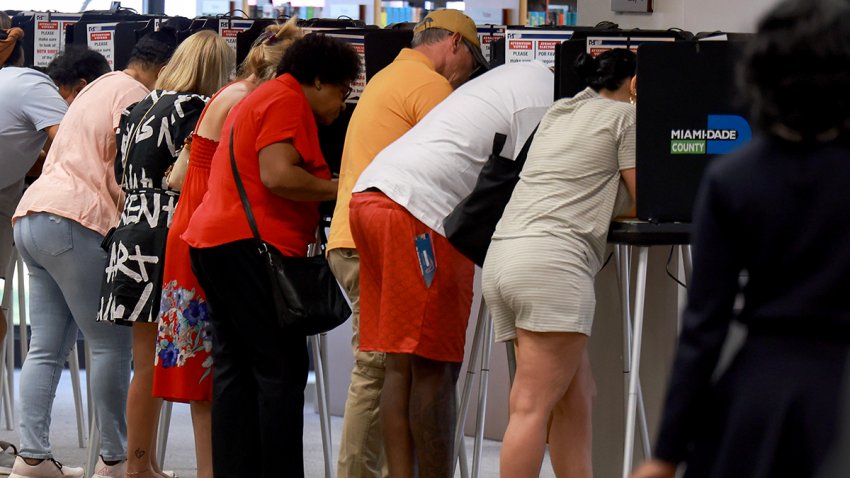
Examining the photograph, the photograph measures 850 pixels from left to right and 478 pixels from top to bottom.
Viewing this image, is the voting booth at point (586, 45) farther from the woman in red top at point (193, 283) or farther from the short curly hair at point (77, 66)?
the short curly hair at point (77, 66)

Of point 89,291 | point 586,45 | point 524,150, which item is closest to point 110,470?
point 89,291

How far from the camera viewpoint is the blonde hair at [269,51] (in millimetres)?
3619

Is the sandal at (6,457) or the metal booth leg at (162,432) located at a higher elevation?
the metal booth leg at (162,432)

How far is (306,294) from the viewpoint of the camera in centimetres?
331

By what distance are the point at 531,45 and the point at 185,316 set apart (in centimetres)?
125

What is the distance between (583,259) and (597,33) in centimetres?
81

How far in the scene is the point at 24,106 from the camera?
4.36 m

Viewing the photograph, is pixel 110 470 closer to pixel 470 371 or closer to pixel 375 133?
pixel 470 371

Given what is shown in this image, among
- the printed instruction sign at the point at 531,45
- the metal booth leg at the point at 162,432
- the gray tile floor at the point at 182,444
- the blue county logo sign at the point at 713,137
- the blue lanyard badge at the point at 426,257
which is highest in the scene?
the printed instruction sign at the point at 531,45

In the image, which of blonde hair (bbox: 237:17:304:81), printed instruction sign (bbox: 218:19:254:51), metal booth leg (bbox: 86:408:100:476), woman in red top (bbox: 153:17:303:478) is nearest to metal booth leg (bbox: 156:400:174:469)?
metal booth leg (bbox: 86:408:100:476)

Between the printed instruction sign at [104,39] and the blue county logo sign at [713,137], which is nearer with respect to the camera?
the blue county logo sign at [713,137]

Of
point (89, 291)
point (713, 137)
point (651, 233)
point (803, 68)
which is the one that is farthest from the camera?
point (89, 291)

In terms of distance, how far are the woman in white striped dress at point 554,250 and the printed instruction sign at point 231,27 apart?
5.82ft

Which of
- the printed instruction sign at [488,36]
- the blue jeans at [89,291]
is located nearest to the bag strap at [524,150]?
the printed instruction sign at [488,36]
